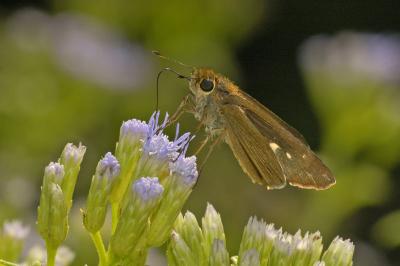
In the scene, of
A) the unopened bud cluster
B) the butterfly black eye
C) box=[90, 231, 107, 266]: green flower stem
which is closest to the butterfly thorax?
the butterfly black eye

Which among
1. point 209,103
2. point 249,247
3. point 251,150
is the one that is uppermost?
point 209,103

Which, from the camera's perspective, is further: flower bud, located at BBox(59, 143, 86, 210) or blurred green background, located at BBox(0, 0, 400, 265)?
blurred green background, located at BBox(0, 0, 400, 265)

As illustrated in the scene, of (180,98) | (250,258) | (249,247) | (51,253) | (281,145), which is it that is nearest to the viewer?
(51,253)

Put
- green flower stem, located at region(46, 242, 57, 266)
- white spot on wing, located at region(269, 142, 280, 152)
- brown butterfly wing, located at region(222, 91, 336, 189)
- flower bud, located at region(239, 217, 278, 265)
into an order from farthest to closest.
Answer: white spot on wing, located at region(269, 142, 280, 152)
brown butterfly wing, located at region(222, 91, 336, 189)
flower bud, located at region(239, 217, 278, 265)
green flower stem, located at region(46, 242, 57, 266)

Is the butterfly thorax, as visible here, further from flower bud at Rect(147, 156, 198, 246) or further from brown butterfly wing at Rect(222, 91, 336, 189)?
flower bud at Rect(147, 156, 198, 246)

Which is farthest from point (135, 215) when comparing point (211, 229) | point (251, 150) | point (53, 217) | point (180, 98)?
point (180, 98)

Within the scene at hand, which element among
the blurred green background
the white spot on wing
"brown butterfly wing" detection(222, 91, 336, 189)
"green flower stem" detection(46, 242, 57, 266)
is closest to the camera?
"green flower stem" detection(46, 242, 57, 266)

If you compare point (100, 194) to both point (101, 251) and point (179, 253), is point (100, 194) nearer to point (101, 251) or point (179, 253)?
point (101, 251)
